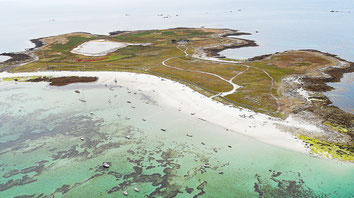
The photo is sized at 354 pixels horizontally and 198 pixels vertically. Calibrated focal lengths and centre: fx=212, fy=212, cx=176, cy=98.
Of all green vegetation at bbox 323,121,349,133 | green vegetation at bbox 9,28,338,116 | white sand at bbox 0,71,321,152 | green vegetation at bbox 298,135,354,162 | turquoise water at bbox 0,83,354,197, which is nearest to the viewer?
turquoise water at bbox 0,83,354,197

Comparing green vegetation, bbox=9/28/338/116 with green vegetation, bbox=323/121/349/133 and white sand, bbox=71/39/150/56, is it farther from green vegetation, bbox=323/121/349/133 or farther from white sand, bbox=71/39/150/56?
green vegetation, bbox=323/121/349/133

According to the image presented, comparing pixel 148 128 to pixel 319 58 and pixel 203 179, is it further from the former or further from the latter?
pixel 319 58

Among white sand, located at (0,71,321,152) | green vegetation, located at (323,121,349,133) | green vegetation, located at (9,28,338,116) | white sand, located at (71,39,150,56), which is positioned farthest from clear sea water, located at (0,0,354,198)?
white sand, located at (71,39,150,56)

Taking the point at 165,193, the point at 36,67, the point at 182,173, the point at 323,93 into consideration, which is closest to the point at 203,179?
the point at 182,173

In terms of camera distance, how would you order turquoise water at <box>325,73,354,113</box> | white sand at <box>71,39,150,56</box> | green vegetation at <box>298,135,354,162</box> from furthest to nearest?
white sand at <box>71,39,150,56</box> < turquoise water at <box>325,73,354,113</box> < green vegetation at <box>298,135,354,162</box>

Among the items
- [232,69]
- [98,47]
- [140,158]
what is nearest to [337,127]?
[140,158]

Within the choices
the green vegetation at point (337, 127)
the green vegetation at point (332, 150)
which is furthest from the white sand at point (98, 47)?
the green vegetation at point (332, 150)
